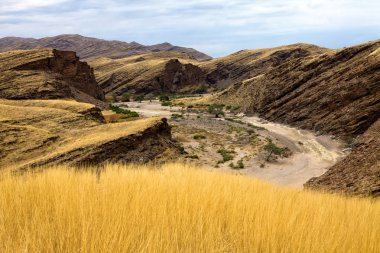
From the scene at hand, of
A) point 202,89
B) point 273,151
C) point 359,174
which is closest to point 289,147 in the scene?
point 273,151

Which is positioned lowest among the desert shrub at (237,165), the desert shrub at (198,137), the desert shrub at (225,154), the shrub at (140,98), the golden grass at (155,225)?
the desert shrub at (237,165)

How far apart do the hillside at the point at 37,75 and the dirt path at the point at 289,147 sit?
11870 mm

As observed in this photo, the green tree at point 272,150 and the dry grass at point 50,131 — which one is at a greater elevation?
the dry grass at point 50,131

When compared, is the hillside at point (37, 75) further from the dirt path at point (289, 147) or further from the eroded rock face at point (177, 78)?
the eroded rock face at point (177, 78)

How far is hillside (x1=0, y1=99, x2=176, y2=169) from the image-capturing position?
1477cm

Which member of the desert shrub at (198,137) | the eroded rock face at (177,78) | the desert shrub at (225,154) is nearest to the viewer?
the desert shrub at (225,154)

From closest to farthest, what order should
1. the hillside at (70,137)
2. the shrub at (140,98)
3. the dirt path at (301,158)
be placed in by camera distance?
1. the hillside at (70,137)
2. the dirt path at (301,158)
3. the shrub at (140,98)

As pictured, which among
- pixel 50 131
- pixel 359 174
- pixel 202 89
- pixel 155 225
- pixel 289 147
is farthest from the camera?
pixel 202 89

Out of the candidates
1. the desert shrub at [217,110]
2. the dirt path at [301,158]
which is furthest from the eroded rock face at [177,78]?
the dirt path at [301,158]

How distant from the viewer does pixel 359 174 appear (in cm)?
1375

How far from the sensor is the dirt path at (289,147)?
74.2 ft

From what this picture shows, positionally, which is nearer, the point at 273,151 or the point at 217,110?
the point at 273,151

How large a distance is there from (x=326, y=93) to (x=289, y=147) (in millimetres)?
11106

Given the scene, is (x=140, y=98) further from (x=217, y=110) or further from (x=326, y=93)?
(x=326, y=93)
